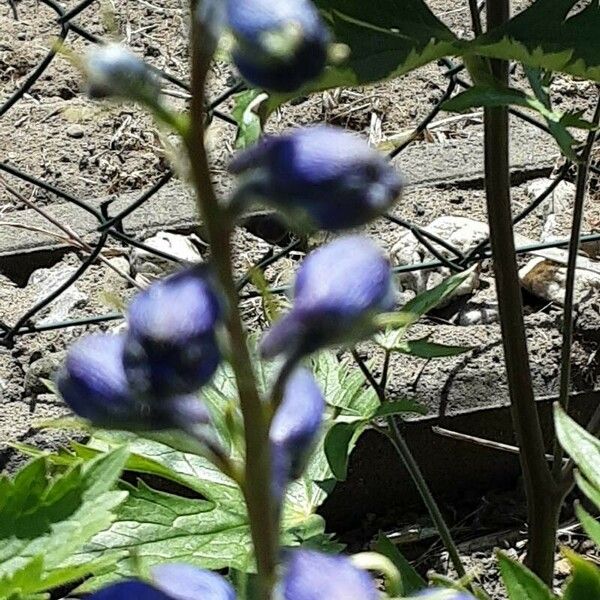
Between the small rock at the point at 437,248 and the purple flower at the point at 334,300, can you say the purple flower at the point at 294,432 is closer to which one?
the purple flower at the point at 334,300

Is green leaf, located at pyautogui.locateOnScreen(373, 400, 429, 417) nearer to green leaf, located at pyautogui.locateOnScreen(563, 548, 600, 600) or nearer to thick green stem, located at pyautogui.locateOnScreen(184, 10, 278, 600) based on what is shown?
green leaf, located at pyautogui.locateOnScreen(563, 548, 600, 600)

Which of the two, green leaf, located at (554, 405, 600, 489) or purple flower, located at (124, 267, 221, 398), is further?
green leaf, located at (554, 405, 600, 489)

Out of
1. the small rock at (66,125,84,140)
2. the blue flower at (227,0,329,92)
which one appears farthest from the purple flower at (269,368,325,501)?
the small rock at (66,125,84,140)

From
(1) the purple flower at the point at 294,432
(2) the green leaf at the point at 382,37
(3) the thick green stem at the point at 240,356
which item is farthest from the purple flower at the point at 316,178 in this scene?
(2) the green leaf at the point at 382,37

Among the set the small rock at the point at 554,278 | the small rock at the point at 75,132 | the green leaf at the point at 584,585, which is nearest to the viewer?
the green leaf at the point at 584,585

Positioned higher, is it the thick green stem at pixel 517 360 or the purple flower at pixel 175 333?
the thick green stem at pixel 517 360

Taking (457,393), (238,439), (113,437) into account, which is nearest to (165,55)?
(457,393)
